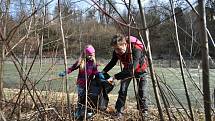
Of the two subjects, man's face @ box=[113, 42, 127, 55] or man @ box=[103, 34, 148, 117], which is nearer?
man @ box=[103, 34, 148, 117]

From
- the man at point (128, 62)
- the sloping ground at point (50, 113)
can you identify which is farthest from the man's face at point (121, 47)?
the sloping ground at point (50, 113)

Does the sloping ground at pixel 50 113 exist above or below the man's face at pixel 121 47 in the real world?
below

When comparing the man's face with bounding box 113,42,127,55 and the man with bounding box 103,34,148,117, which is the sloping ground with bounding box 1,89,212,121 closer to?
the man with bounding box 103,34,148,117

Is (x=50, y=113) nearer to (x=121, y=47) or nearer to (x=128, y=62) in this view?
(x=128, y=62)

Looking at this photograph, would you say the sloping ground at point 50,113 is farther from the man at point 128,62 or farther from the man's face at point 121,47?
the man's face at point 121,47

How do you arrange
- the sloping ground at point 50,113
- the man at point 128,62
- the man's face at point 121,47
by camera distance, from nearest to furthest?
the sloping ground at point 50,113
the man at point 128,62
the man's face at point 121,47

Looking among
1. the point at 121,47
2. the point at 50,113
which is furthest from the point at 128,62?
the point at 121,47

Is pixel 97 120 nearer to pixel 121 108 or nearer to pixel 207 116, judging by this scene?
pixel 121 108

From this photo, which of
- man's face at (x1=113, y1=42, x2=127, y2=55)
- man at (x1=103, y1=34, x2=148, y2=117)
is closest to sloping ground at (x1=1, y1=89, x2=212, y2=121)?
man at (x1=103, y1=34, x2=148, y2=117)

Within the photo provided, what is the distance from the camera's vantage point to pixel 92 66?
189 inches

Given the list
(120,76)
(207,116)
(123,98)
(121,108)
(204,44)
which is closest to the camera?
(204,44)

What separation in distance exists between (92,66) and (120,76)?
4.00ft

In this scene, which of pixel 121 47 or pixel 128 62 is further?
pixel 121 47

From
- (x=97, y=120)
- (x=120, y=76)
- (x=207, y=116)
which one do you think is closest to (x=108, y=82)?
(x=120, y=76)
